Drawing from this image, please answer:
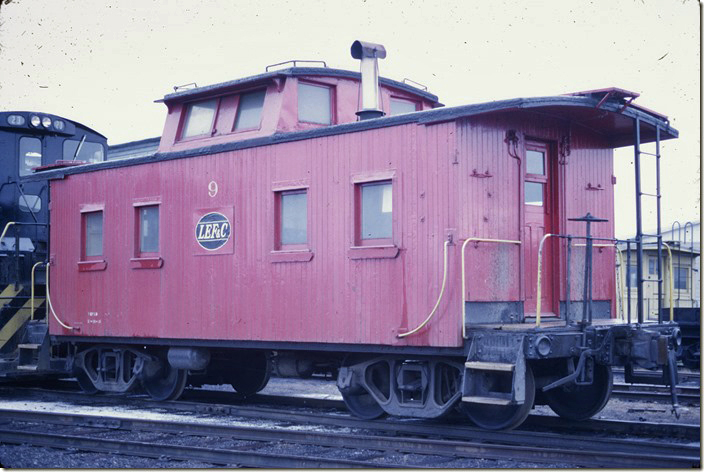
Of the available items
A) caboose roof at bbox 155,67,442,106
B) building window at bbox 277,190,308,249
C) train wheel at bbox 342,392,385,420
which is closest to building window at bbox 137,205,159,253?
caboose roof at bbox 155,67,442,106

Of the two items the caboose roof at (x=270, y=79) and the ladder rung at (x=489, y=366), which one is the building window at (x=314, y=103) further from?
the ladder rung at (x=489, y=366)

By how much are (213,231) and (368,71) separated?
3.03m

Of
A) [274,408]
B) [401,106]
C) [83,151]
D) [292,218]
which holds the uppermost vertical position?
[401,106]

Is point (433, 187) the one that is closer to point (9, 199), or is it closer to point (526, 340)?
point (526, 340)

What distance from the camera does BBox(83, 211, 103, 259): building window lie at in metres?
13.3

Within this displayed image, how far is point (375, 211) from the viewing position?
10086 mm

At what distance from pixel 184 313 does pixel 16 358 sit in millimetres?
3927

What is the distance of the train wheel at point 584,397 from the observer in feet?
33.3

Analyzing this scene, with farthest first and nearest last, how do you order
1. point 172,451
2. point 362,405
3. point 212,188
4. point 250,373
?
point 250,373 < point 212,188 < point 362,405 < point 172,451

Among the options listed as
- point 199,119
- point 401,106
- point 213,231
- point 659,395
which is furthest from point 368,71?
point 659,395

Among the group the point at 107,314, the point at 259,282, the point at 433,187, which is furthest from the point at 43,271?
the point at 433,187

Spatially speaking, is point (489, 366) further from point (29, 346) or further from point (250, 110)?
point (29, 346)

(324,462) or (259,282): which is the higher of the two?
(259,282)

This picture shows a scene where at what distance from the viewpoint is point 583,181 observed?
10.8 metres
